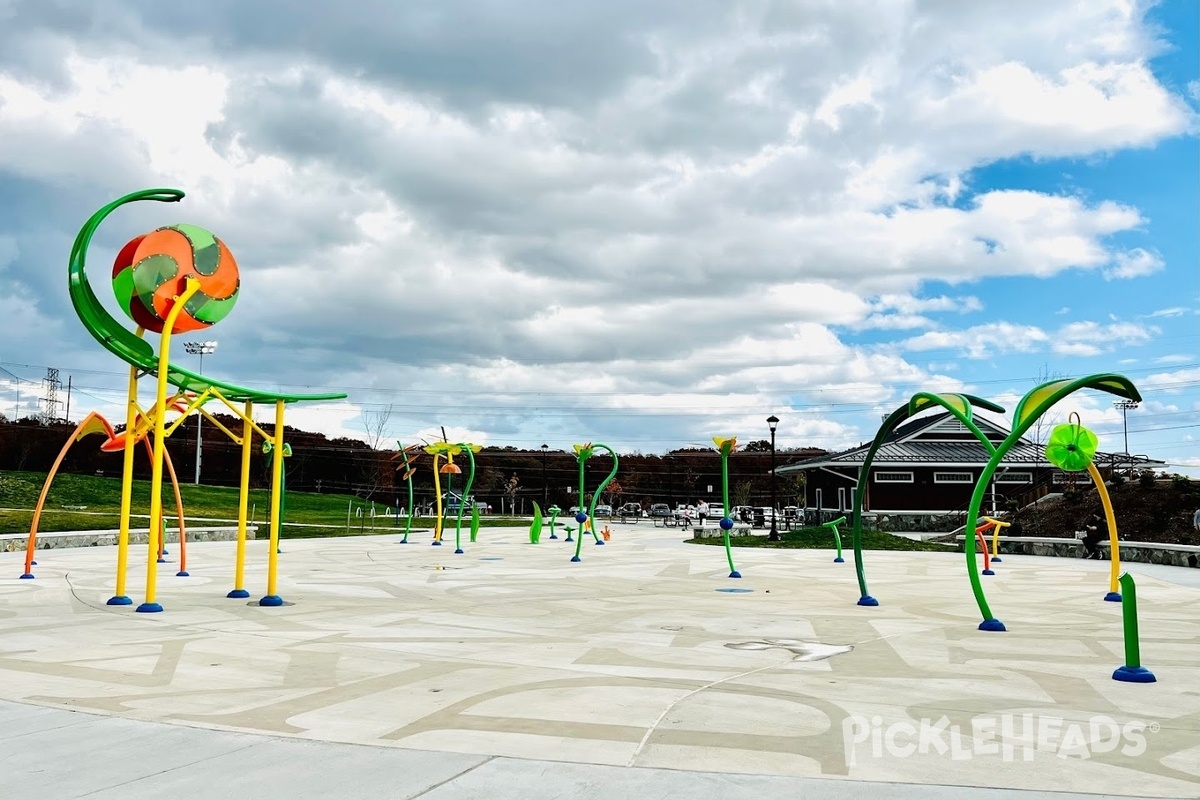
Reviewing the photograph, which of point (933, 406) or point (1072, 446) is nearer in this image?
point (933, 406)

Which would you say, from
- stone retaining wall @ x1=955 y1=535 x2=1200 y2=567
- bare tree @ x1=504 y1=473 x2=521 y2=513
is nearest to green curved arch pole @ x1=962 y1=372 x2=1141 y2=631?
stone retaining wall @ x1=955 y1=535 x2=1200 y2=567

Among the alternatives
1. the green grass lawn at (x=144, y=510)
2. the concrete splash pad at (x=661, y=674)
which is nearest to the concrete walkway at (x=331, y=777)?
the concrete splash pad at (x=661, y=674)

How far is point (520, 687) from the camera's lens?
25.8 ft

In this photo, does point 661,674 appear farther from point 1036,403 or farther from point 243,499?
point 243,499

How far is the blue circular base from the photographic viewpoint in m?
8.41

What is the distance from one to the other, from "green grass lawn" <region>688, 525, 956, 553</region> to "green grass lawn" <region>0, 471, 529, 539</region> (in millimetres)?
12614

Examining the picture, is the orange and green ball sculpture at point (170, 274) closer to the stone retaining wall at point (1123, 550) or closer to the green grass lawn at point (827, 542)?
the green grass lawn at point (827, 542)

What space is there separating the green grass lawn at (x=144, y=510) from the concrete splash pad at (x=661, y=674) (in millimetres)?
20520

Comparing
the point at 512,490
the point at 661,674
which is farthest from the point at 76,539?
the point at 512,490

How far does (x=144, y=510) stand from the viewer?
46500 mm

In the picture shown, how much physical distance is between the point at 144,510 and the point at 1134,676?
47.4 metres

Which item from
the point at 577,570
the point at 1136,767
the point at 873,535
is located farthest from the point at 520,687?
the point at 873,535

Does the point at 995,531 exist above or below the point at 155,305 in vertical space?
below

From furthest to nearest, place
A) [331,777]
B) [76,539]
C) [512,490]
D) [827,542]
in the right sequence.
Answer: [512,490] < [827,542] < [76,539] < [331,777]
